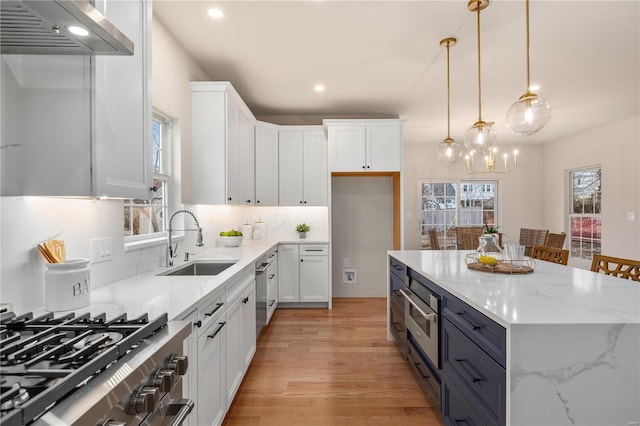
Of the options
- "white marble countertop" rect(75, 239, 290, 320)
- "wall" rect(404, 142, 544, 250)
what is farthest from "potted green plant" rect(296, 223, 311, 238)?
"wall" rect(404, 142, 544, 250)

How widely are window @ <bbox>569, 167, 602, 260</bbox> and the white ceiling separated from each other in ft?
6.20

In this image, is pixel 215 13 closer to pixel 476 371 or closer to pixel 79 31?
pixel 79 31

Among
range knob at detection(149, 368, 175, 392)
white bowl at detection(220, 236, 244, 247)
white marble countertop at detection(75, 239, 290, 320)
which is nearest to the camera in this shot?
range knob at detection(149, 368, 175, 392)

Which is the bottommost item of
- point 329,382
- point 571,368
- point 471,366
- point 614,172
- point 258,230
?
point 329,382

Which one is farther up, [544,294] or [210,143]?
[210,143]

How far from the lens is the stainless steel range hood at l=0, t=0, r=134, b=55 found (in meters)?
0.91

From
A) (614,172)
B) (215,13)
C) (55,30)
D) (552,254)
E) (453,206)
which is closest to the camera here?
(55,30)

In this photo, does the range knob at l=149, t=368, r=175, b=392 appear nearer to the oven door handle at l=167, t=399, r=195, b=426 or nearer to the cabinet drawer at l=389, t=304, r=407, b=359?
the oven door handle at l=167, t=399, r=195, b=426

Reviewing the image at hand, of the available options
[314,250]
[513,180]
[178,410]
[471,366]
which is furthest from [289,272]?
[513,180]

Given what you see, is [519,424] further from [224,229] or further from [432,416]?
[224,229]

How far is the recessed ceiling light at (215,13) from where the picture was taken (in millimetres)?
2455

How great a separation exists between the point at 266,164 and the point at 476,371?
11.9 ft

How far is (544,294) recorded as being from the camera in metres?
1.52

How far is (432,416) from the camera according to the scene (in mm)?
2111
